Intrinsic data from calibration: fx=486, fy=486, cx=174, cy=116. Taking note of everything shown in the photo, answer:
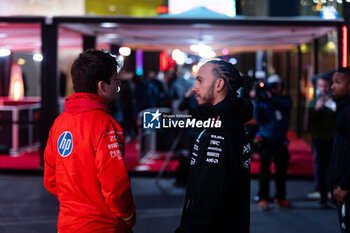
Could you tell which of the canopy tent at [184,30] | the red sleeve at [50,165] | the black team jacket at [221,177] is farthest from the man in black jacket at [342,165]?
the canopy tent at [184,30]

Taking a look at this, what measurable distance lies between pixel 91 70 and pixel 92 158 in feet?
1.46

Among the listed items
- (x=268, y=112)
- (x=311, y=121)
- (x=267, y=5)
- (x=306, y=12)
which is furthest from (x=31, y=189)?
(x=306, y=12)

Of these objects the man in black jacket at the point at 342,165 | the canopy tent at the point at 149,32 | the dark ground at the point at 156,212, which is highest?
the canopy tent at the point at 149,32

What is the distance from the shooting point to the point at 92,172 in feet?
7.90

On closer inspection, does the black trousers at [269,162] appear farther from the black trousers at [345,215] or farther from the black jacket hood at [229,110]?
the black jacket hood at [229,110]

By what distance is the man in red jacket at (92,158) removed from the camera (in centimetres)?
235

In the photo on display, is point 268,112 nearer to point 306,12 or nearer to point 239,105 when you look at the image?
point 239,105

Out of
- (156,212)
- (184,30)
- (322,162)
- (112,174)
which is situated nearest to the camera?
(112,174)

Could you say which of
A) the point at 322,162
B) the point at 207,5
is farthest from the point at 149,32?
the point at 322,162

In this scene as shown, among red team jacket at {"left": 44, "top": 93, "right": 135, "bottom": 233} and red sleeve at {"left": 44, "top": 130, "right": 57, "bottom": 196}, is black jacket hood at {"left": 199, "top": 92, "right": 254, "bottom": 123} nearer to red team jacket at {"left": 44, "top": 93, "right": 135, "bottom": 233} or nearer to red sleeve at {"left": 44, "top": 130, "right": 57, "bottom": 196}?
red team jacket at {"left": 44, "top": 93, "right": 135, "bottom": 233}

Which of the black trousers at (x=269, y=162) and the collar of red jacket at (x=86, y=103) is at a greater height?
the collar of red jacket at (x=86, y=103)

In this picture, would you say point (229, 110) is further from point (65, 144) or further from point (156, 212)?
point (156, 212)

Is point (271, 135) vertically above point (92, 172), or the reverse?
point (92, 172)

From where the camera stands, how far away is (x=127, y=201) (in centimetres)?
239
